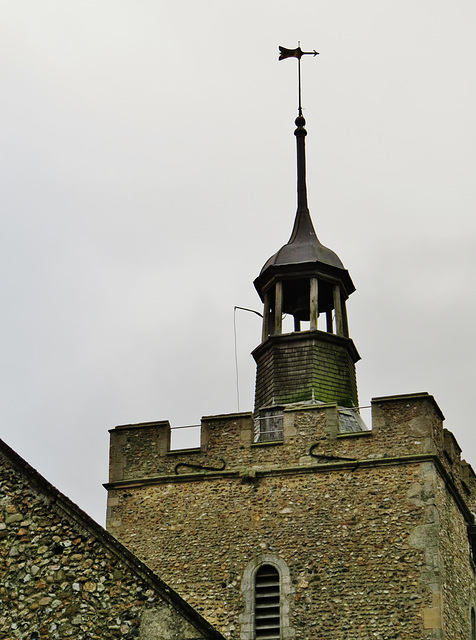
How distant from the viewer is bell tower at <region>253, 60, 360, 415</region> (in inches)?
862

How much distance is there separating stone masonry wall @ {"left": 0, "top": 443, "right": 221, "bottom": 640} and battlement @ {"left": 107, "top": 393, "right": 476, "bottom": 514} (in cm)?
1072

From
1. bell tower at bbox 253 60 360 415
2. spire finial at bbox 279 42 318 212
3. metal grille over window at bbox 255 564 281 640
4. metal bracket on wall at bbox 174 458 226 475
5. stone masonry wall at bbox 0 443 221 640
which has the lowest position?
stone masonry wall at bbox 0 443 221 640

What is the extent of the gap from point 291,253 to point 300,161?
2980mm

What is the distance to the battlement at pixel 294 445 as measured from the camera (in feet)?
64.3

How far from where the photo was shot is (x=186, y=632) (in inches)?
343

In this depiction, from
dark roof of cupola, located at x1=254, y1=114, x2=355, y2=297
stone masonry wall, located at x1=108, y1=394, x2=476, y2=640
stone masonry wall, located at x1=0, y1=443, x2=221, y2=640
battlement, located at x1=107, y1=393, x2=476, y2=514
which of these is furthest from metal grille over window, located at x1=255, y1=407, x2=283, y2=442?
stone masonry wall, located at x1=0, y1=443, x2=221, y2=640

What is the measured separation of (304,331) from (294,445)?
3.06m

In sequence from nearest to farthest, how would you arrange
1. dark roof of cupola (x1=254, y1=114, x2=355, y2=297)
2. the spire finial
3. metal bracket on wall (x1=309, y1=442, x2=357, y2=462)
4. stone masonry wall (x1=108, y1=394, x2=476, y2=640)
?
stone masonry wall (x1=108, y1=394, x2=476, y2=640) → metal bracket on wall (x1=309, y1=442, x2=357, y2=462) → dark roof of cupola (x1=254, y1=114, x2=355, y2=297) → the spire finial

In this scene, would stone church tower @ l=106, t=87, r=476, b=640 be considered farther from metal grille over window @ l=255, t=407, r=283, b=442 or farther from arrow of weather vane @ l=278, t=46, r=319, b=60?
arrow of weather vane @ l=278, t=46, r=319, b=60

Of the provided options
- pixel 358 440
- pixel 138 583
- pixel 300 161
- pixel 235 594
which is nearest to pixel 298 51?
pixel 300 161

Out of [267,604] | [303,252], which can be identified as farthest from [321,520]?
[303,252]

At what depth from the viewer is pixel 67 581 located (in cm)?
899

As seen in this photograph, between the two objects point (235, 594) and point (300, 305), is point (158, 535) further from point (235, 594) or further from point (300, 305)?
point (300, 305)

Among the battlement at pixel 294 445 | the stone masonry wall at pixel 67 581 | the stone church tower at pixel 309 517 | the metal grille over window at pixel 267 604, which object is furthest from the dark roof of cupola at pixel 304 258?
the stone masonry wall at pixel 67 581
